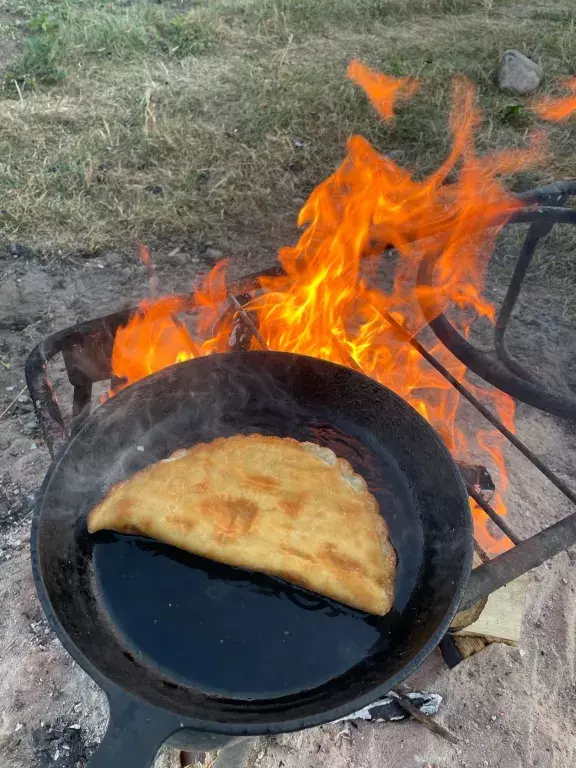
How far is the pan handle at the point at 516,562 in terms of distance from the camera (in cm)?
233

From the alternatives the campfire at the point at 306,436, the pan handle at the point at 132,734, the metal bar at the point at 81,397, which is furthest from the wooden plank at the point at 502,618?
the metal bar at the point at 81,397

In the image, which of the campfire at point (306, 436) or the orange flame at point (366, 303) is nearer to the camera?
the campfire at point (306, 436)

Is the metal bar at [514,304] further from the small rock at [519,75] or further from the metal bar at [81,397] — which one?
the small rock at [519,75]

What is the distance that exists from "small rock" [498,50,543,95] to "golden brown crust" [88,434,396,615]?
7.41m

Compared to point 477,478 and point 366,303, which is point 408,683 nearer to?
point 477,478

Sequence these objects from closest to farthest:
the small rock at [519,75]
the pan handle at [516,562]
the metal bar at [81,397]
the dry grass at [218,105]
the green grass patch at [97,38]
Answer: the pan handle at [516,562] → the metal bar at [81,397] → the dry grass at [218,105] → the small rock at [519,75] → the green grass patch at [97,38]

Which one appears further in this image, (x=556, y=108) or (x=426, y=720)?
(x=556, y=108)

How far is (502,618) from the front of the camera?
315cm

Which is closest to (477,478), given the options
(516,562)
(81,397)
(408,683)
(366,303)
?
(516,562)

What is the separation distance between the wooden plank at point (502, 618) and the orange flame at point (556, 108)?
6861 mm

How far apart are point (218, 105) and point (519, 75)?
4.21 meters

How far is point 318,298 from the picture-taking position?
12.9 feet

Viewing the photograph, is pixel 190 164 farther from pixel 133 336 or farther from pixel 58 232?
pixel 133 336

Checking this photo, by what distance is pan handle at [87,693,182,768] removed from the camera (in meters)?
1.60
